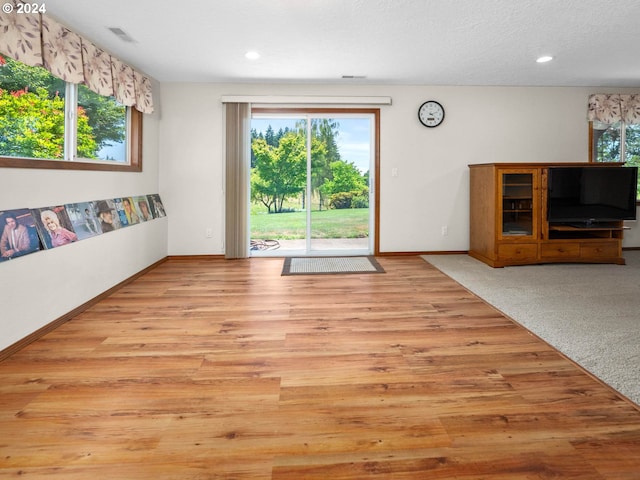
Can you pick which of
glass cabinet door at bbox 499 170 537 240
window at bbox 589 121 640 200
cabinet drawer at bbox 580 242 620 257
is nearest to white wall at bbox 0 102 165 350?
glass cabinet door at bbox 499 170 537 240

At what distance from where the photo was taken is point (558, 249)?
509 cm

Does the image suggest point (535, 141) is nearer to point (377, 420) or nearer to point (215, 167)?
point (215, 167)

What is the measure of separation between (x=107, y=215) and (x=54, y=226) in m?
0.86

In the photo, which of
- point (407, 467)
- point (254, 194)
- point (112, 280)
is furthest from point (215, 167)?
point (407, 467)

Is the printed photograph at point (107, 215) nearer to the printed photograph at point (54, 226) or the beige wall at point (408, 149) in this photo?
the printed photograph at point (54, 226)

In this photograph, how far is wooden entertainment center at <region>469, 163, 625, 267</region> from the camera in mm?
5000

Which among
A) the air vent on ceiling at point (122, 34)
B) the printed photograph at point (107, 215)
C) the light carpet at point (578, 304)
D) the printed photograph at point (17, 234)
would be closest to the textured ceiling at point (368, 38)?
A: the air vent on ceiling at point (122, 34)

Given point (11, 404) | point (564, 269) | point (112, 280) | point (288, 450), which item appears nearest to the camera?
point (288, 450)

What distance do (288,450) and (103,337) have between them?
1785 mm

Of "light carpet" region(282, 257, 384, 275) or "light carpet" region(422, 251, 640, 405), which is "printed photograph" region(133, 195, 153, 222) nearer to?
"light carpet" region(282, 257, 384, 275)

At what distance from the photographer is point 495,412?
1.84 m

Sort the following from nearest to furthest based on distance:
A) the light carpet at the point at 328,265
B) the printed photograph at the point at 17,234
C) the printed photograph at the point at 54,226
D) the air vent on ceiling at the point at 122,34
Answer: the printed photograph at the point at 17,234, the printed photograph at the point at 54,226, the air vent on ceiling at the point at 122,34, the light carpet at the point at 328,265

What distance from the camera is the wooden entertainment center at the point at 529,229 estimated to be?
5000 mm

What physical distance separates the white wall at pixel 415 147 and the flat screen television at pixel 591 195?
0.88 meters
